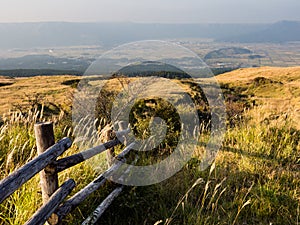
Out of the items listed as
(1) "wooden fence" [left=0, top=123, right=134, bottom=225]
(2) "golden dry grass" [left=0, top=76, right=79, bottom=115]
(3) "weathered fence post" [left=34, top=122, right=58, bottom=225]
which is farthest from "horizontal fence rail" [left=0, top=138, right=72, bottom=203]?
(2) "golden dry grass" [left=0, top=76, right=79, bottom=115]

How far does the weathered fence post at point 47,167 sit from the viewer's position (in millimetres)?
3010

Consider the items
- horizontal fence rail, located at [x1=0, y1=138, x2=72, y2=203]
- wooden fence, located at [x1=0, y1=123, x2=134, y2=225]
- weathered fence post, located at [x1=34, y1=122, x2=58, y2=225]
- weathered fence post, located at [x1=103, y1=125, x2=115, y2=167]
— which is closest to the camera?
horizontal fence rail, located at [x1=0, y1=138, x2=72, y2=203]

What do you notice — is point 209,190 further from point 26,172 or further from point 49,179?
point 26,172

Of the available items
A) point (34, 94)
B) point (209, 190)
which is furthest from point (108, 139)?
point (34, 94)

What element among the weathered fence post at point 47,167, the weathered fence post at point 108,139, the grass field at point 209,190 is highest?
the weathered fence post at point 47,167

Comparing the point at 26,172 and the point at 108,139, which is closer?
the point at 26,172

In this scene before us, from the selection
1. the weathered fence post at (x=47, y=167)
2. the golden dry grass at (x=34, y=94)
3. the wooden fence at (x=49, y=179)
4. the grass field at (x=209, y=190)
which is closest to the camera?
the wooden fence at (x=49, y=179)

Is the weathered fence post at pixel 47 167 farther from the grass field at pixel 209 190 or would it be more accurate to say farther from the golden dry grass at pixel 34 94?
the golden dry grass at pixel 34 94

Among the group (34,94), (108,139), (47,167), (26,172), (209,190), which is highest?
(26,172)

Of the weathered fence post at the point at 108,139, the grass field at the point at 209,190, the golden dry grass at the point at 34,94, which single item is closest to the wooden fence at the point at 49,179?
the grass field at the point at 209,190

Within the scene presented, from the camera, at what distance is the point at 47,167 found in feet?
10.0

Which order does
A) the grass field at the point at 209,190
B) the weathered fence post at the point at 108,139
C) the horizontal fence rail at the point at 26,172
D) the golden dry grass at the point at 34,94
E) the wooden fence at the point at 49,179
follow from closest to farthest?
the horizontal fence rail at the point at 26,172 < the wooden fence at the point at 49,179 < the grass field at the point at 209,190 < the weathered fence post at the point at 108,139 < the golden dry grass at the point at 34,94

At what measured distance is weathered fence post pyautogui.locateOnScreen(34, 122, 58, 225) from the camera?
301cm

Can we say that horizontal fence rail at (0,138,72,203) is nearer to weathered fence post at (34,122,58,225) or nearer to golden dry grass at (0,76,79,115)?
weathered fence post at (34,122,58,225)
